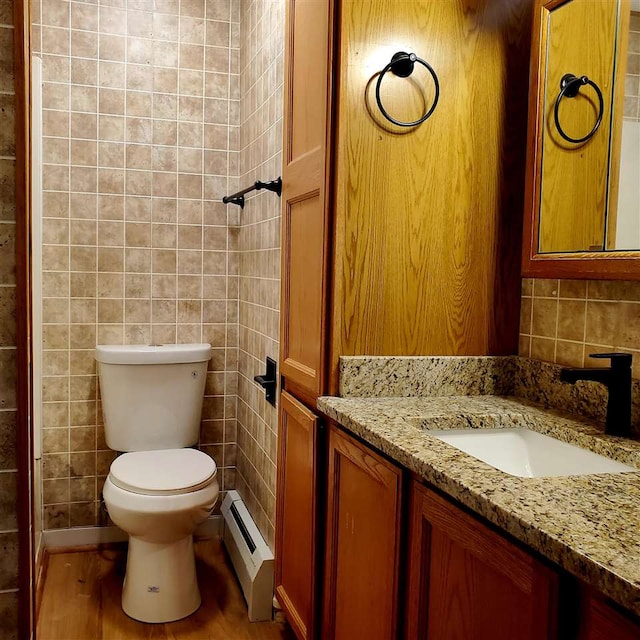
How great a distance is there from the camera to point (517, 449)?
143cm

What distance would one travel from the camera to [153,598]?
90.5 inches

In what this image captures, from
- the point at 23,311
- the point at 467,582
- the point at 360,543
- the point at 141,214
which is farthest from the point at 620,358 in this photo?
the point at 141,214

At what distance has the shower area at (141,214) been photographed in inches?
104

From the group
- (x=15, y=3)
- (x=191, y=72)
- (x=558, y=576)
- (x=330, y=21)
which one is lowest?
(x=558, y=576)

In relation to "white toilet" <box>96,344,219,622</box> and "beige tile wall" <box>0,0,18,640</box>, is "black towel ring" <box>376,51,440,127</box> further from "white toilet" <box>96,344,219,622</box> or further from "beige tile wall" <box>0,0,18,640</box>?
"white toilet" <box>96,344,219,622</box>

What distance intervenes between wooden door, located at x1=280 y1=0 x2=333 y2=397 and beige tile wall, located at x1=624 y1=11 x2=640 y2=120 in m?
0.66

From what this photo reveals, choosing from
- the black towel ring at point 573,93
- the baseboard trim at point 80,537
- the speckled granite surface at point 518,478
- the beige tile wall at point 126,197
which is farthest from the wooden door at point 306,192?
the baseboard trim at point 80,537

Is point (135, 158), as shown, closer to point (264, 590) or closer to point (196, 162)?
point (196, 162)

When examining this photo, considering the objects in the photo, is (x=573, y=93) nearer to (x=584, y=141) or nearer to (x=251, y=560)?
(x=584, y=141)

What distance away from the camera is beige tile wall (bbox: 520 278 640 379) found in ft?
4.53

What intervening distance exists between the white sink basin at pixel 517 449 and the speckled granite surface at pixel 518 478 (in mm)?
18

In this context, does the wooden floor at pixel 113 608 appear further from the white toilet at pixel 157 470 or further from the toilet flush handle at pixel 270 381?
the toilet flush handle at pixel 270 381

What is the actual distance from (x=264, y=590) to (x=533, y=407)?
1.25 metres

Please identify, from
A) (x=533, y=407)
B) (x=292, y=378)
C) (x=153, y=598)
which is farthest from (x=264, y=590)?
(x=533, y=407)
